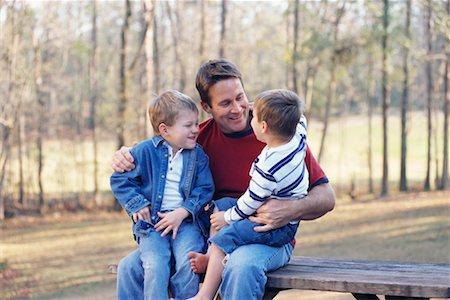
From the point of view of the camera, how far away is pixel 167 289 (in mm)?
4320

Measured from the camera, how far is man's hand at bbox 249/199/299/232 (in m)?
4.09

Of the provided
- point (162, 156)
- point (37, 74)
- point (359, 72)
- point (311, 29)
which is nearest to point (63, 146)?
point (37, 74)

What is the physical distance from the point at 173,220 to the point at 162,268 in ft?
0.93

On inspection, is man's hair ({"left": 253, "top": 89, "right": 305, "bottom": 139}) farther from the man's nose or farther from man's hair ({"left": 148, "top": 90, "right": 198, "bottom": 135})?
man's hair ({"left": 148, "top": 90, "right": 198, "bottom": 135})

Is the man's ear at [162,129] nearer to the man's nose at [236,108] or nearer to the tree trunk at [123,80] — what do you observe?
the man's nose at [236,108]

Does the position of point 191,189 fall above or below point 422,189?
above

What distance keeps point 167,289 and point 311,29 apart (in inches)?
918

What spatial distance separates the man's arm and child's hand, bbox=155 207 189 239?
442 millimetres

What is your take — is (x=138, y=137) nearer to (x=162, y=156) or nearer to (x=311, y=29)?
(x=311, y=29)

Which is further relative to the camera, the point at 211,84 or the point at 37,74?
the point at 37,74

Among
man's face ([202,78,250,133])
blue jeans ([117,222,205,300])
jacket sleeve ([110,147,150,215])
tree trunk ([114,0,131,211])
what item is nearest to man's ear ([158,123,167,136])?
jacket sleeve ([110,147,150,215])

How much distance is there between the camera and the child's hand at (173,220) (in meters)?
4.37

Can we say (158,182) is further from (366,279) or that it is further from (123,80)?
(123,80)

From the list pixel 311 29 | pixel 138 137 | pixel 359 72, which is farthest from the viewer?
pixel 359 72
